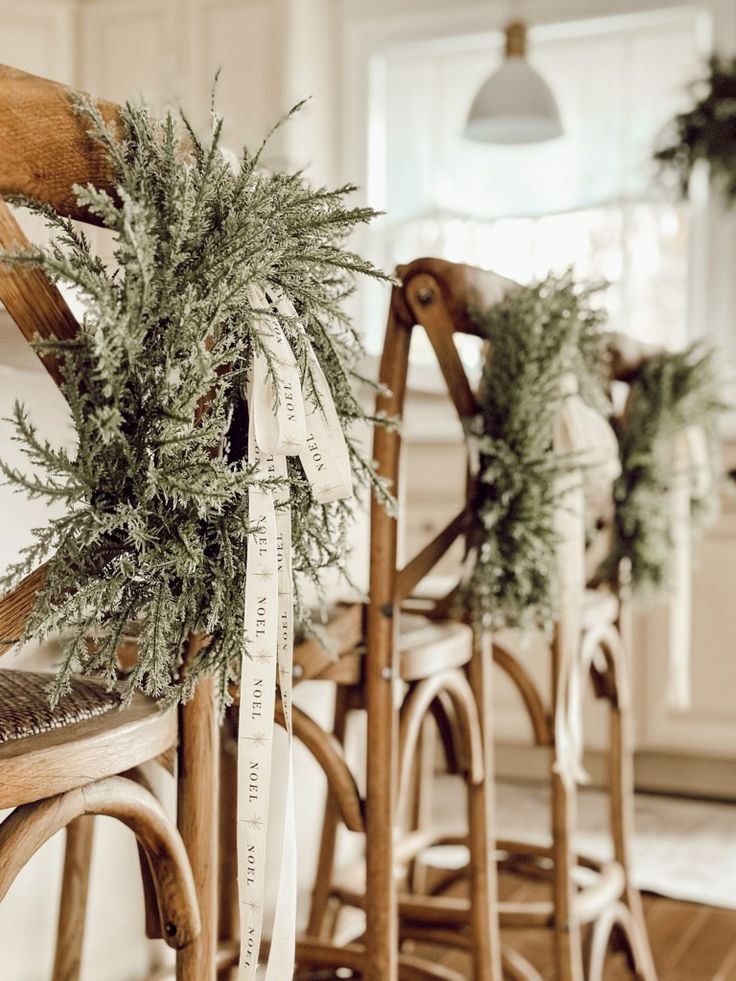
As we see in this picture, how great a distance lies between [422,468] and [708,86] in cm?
124

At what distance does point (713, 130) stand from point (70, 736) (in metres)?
2.68

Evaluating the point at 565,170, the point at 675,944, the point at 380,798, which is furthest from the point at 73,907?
the point at 565,170

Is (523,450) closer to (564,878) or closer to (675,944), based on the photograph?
(564,878)

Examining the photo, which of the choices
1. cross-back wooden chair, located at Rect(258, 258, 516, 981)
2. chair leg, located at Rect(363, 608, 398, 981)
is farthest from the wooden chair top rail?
chair leg, located at Rect(363, 608, 398, 981)

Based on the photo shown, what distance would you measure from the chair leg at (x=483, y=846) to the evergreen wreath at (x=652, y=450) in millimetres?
341

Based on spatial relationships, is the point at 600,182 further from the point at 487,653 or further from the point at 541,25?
the point at 487,653

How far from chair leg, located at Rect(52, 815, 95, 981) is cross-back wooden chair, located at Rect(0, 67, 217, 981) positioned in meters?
0.44

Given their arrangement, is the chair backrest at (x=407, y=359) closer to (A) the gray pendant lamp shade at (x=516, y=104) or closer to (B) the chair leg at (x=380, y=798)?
(B) the chair leg at (x=380, y=798)

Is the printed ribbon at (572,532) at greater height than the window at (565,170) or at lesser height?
lesser

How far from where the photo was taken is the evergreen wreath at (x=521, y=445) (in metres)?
1.11

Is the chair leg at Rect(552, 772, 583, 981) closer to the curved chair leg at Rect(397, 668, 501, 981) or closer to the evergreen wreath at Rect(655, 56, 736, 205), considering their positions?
the curved chair leg at Rect(397, 668, 501, 981)

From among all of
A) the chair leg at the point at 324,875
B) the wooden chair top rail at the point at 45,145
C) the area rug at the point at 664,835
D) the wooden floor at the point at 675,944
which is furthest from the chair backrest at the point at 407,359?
the area rug at the point at 664,835

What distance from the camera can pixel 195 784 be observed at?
792 millimetres

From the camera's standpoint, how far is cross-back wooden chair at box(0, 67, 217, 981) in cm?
63
